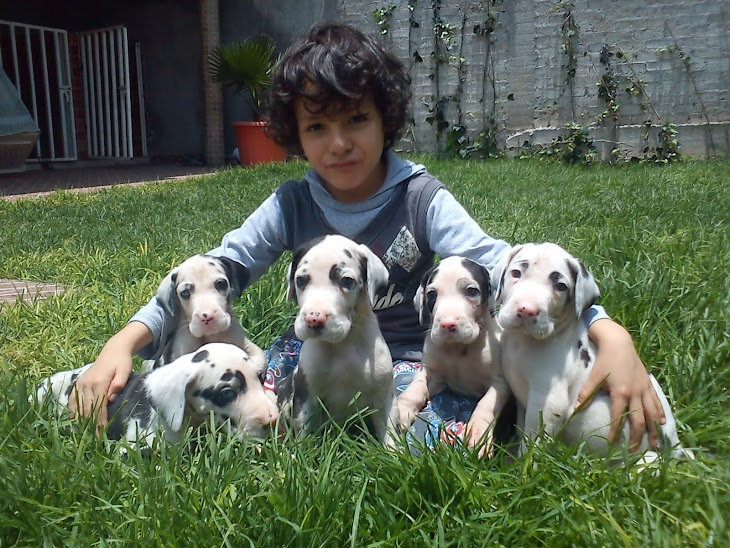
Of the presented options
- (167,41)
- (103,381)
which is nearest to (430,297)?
(103,381)

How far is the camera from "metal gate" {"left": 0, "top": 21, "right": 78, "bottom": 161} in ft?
44.8

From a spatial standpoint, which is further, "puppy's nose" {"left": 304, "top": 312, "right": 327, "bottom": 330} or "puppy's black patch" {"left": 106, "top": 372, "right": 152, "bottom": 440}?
"puppy's black patch" {"left": 106, "top": 372, "right": 152, "bottom": 440}

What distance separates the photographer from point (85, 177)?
39.1 ft

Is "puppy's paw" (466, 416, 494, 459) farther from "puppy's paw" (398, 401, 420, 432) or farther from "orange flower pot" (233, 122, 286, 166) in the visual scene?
"orange flower pot" (233, 122, 286, 166)

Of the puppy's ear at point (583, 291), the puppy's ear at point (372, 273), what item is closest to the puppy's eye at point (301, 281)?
the puppy's ear at point (372, 273)

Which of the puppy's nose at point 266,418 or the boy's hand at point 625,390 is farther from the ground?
the boy's hand at point 625,390

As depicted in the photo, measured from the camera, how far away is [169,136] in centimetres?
1573

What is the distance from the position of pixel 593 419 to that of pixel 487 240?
2.69 feet

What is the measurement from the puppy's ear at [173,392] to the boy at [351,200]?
23cm

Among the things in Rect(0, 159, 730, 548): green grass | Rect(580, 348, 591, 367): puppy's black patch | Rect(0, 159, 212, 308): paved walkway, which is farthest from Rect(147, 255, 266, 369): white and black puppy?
Rect(0, 159, 212, 308): paved walkway

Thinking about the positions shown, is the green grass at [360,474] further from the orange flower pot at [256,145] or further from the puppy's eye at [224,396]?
the orange flower pot at [256,145]

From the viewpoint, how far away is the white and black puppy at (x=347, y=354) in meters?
2.19

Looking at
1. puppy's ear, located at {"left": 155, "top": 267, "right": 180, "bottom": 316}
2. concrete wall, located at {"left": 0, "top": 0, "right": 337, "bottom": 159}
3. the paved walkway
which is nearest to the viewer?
puppy's ear, located at {"left": 155, "top": 267, "right": 180, "bottom": 316}

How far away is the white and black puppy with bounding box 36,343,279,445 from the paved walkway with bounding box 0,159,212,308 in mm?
7724
